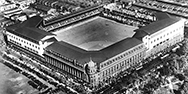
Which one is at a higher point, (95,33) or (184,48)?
Answer: (95,33)

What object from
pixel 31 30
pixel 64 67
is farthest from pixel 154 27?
pixel 31 30

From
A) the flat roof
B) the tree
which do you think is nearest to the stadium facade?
the flat roof

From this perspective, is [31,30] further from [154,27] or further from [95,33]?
[154,27]

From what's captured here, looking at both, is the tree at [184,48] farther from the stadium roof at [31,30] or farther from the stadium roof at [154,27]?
the stadium roof at [31,30]

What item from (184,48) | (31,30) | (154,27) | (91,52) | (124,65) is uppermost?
(31,30)

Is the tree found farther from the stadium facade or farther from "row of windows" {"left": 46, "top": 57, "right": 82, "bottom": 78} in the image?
"row of windows" {"left": 46, "top": 57, "right": 82, "bottom": 78}

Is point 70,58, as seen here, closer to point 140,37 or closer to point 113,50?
point 113,50

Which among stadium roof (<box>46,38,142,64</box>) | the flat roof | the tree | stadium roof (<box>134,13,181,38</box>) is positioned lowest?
the tree
